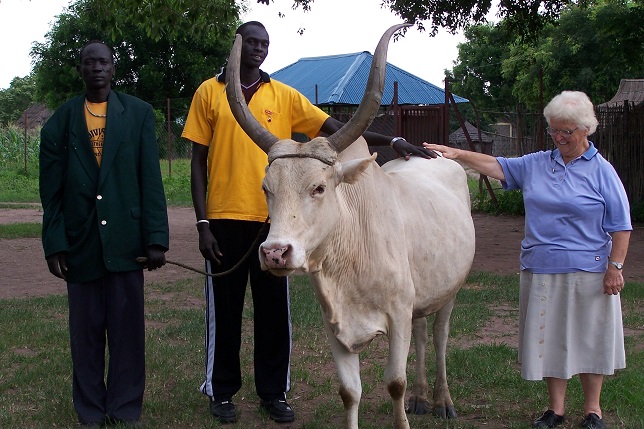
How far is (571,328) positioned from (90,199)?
2.85m

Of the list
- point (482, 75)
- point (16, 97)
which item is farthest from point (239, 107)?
point (16, 97)

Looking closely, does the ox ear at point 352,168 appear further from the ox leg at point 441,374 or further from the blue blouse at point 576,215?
the ox leg at point 441,374

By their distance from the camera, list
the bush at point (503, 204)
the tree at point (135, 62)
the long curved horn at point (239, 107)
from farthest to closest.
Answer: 1. the tree at point (135, 62)
2. the bush at point (503, 204)
3. the long curved horn at point (239, 107)

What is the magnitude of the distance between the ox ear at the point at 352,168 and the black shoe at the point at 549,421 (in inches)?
74.8

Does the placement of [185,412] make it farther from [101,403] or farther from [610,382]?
[610,382]

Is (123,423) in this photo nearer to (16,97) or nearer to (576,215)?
(576,215)

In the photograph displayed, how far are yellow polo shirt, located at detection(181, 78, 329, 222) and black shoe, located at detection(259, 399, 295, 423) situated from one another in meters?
1.16

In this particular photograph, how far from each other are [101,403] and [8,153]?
27091 mm

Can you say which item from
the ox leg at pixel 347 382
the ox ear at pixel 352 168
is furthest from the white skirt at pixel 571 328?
the ox ear at pixel 352 168

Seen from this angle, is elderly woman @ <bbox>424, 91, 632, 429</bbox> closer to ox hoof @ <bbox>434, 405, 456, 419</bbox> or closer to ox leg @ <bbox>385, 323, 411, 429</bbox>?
ox hoof @ <bbox>434, 405, 456, 419</bbox>

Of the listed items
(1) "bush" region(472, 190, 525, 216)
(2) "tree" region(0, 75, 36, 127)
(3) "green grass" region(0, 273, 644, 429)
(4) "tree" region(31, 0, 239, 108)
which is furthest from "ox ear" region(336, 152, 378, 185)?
(2) "tree" region(0, 75, 36, 127)

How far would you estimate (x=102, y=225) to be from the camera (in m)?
4.65

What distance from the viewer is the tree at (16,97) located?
198ft

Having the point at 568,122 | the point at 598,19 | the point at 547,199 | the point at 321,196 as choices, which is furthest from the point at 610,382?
the point at 598,19
